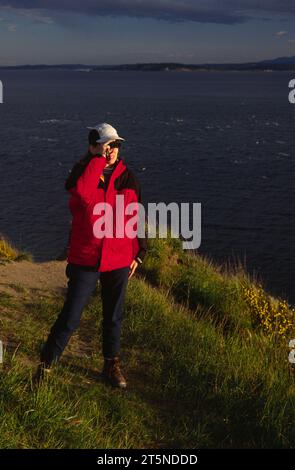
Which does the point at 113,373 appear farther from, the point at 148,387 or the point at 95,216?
the point at 95,216

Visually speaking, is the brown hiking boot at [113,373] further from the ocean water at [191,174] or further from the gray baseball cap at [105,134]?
the ocean water at [191,174]

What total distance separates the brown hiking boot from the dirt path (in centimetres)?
276

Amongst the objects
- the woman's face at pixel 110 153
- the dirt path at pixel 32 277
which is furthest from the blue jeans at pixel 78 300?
the dirt path at pixel 32 277

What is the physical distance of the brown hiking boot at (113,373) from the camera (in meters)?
5.29

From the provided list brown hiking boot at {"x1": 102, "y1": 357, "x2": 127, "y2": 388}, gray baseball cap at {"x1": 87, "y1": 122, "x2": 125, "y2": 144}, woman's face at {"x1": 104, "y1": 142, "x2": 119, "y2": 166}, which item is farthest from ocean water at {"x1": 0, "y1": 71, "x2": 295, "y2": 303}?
gray baseball cap at {"x1": 87, "y1": 122, "x2": 125, "y2": 144}

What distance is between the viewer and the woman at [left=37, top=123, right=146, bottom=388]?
4738mm

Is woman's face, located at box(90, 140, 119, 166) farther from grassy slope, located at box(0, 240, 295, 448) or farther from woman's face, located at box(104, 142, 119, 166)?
grassy slope, located at box(0, 240, 295, 448)

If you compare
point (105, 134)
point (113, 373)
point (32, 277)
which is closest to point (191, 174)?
point (32, 277)

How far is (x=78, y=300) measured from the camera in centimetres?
498

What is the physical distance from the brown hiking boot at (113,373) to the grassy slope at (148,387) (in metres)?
0.08

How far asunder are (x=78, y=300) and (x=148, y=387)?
1174mm

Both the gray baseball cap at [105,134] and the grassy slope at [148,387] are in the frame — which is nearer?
the grassy slope at [148,387]

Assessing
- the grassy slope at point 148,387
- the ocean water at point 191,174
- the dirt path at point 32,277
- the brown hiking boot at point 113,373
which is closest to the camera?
the grassy slope at point 148,387
